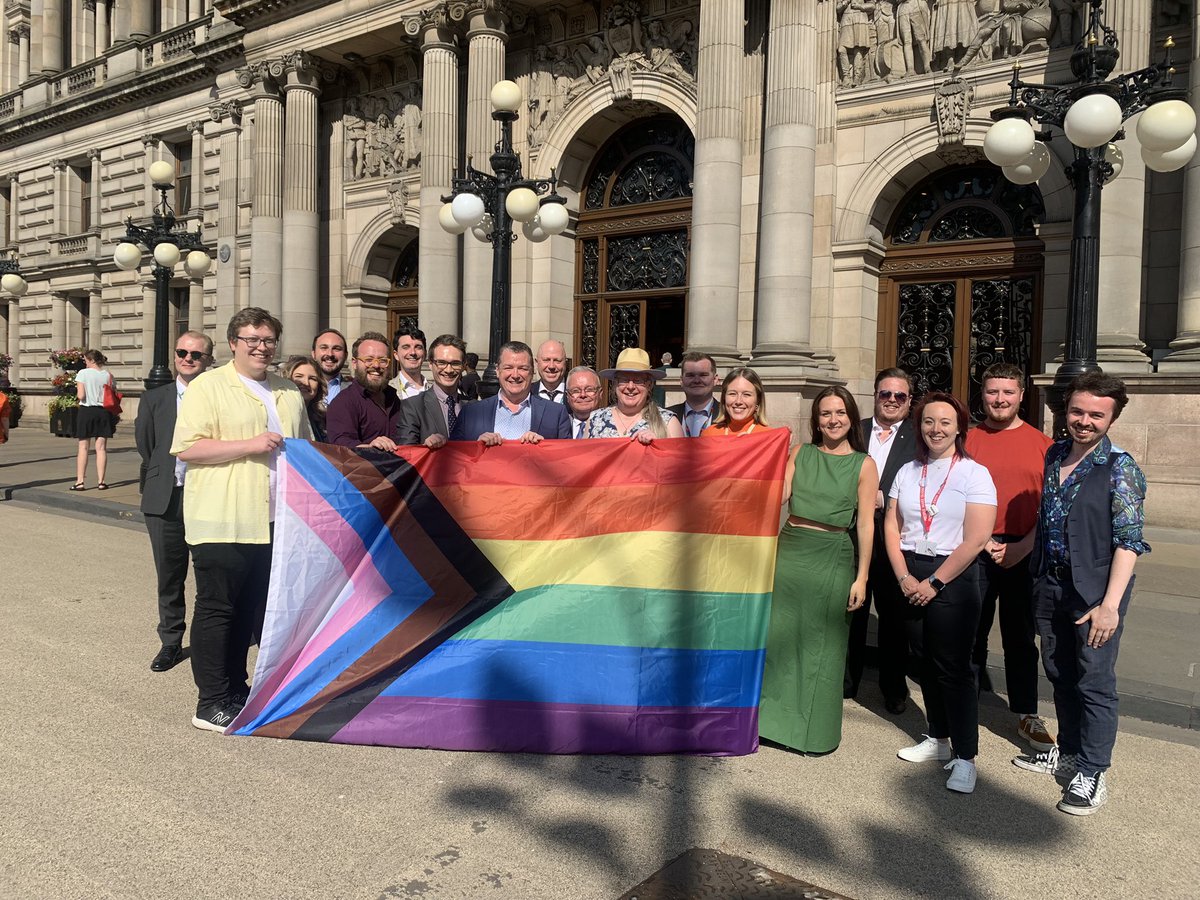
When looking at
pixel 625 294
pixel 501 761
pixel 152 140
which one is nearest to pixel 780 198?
pixel 625 294

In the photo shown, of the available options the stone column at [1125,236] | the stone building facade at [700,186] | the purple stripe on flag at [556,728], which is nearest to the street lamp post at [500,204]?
the stone building facade at [700,186]

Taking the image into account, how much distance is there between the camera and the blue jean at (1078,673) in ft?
13.3

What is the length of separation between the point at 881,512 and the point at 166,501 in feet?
15.8

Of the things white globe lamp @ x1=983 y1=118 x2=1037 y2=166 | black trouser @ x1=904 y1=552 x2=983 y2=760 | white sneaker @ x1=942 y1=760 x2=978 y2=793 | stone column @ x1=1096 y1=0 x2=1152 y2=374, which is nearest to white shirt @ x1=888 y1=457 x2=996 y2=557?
black trouser @ x1=904 y1=552 x2=983 y2=760

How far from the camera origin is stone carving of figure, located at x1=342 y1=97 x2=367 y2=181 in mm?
22438

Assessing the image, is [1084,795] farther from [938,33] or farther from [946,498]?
[938,33]

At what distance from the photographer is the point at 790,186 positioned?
1452cm

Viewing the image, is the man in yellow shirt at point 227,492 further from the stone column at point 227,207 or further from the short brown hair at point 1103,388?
the stone column at point 227,207

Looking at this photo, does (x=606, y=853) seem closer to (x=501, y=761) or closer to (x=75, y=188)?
(x=501, y=761)

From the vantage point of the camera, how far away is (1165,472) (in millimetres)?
11125

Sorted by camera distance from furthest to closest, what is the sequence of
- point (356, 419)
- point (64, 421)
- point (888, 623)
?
point (64, 421)
point (356, 419)
point (888, 623)

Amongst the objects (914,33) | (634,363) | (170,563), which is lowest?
(170,563)

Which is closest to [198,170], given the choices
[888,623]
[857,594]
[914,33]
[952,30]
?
[914,33]

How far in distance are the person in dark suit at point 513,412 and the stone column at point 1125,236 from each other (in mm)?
9040
